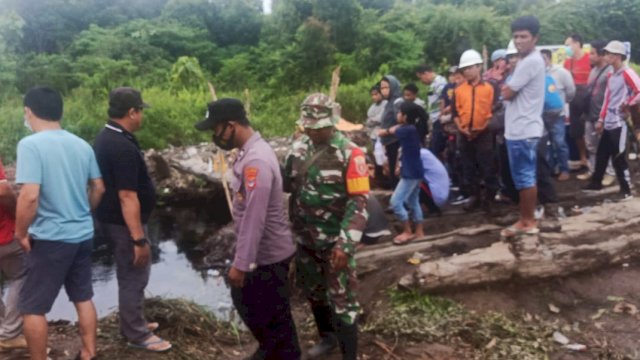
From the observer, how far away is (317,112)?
3.55 m

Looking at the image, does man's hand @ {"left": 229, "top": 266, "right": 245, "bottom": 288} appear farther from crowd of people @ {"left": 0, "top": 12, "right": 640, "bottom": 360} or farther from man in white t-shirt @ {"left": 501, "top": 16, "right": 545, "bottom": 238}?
man in white t-shirt @ {"left": 501, "top": 16, "right": 545, "bottom": 238}

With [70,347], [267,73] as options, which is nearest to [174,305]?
[70,347]

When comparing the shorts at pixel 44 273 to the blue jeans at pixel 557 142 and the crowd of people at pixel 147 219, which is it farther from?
the blue jeans at pixel 557 142

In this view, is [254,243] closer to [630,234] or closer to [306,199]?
[306,199]

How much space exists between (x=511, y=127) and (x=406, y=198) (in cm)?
124

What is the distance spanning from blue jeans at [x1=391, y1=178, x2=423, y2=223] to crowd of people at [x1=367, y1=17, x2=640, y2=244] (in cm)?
1

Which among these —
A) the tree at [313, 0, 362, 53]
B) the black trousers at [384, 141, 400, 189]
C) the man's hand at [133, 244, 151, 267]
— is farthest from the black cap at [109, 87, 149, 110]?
the tree at [313, 0, 362, 53]

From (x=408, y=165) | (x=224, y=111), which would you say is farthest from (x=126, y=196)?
(x=408, y=165)

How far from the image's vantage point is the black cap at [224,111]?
3293 mm

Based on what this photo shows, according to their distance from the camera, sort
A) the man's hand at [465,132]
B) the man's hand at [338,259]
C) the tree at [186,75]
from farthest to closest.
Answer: the tree at [186,75]
the man's hand at [465,132]
the man's hand at [338,259]

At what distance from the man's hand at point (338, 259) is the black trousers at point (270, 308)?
0.29 m

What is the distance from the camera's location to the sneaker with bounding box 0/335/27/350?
388 centimetres

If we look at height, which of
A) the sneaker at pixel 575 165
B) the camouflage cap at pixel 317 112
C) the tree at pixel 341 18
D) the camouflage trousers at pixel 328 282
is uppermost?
the tree at pixel 341 18

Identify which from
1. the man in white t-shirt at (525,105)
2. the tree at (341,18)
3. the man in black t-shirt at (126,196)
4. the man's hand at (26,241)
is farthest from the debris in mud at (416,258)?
the tree at (341,18)
